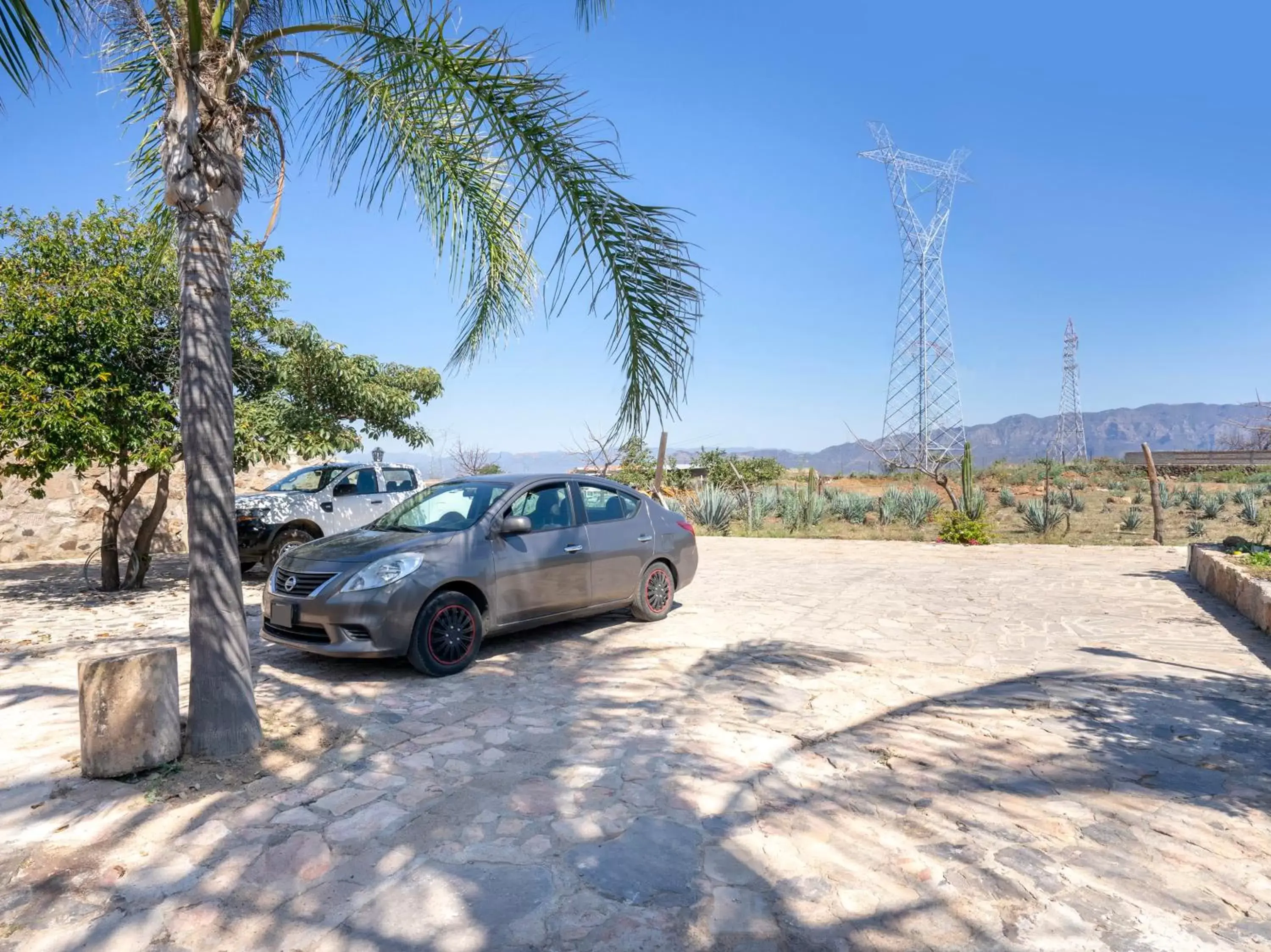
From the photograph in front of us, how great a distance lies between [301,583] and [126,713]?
214 cm

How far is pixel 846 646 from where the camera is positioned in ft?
23.4

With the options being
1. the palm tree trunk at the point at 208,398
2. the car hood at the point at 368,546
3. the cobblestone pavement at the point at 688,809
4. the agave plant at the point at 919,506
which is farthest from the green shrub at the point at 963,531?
the palm tree trunk at the point at 208,398

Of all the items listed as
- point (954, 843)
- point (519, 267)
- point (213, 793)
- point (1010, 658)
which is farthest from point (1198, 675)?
point (213, 793)

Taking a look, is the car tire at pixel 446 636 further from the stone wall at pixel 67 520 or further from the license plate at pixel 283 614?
the stone wall at pixel 67 520

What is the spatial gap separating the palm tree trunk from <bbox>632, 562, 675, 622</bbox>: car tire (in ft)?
13.8

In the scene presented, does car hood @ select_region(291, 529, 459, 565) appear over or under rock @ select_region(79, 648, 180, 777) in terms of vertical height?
over

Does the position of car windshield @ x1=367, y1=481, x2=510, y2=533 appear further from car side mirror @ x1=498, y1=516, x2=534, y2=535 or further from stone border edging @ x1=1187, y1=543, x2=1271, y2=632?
stone border edging @ x1=1187, y1=543, x2=1271, y2=632

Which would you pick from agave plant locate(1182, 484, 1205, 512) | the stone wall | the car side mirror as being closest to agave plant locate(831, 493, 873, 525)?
agave plant locate(1182, 484, 1205, 512)

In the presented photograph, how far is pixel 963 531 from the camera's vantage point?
1608 cm

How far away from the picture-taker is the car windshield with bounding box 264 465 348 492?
37.5 feet

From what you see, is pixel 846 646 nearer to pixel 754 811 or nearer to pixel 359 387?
pixel 754 811

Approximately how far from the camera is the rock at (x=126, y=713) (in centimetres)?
395

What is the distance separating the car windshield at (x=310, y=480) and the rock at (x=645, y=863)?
9112 mm

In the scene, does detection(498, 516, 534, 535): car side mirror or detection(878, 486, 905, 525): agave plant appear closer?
detection(498, 516, 534, 535): car side mirror
